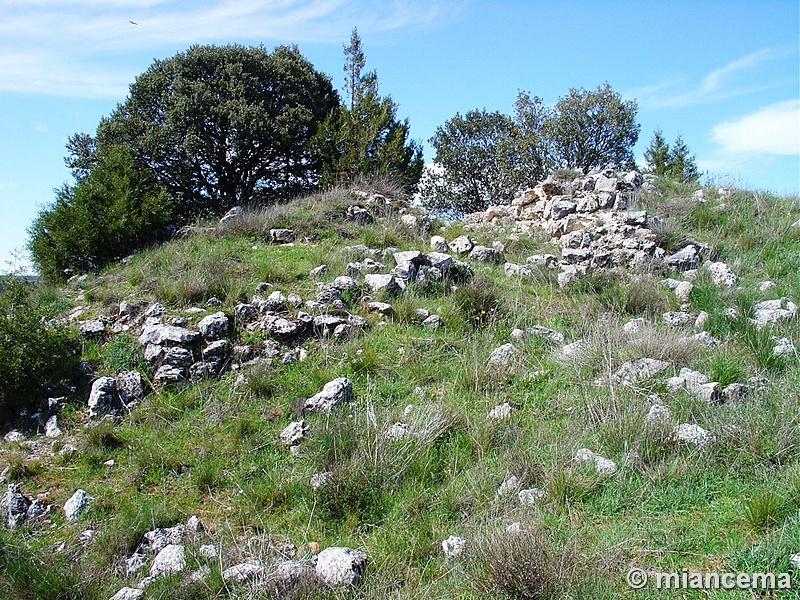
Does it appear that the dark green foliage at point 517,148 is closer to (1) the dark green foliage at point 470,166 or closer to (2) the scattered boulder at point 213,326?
(1) the dark green foliage at point 470,166

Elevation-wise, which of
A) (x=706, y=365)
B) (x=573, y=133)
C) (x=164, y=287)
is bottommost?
(x=706, y=365)

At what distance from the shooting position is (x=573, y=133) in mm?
22281

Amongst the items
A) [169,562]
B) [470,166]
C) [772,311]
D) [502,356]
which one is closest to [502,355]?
[502,356]

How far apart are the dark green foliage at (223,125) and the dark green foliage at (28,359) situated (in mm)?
7541

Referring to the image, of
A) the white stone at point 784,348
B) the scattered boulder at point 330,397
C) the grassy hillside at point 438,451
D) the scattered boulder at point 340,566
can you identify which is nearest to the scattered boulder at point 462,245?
the grassy hillside at point 438,451

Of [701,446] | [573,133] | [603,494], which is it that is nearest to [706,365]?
[701,446]

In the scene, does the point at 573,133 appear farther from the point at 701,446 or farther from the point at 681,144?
the point at 701,446

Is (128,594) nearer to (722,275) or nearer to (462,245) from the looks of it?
(462,245)

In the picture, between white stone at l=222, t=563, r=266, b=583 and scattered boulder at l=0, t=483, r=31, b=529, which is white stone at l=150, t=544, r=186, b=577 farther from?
scattered boulder at l=0, t=483, r=31, b=529

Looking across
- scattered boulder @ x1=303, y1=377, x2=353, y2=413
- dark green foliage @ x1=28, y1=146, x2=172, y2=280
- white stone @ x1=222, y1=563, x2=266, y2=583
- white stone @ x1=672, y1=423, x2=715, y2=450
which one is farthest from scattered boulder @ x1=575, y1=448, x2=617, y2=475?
→ dark green foliage @ x1=28, y1=146, x2=172, y2=280

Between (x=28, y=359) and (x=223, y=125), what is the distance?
966 centimetres

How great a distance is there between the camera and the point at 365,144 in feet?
44.0

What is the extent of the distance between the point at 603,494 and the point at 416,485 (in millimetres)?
1210

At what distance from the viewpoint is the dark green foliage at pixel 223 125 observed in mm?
13523
